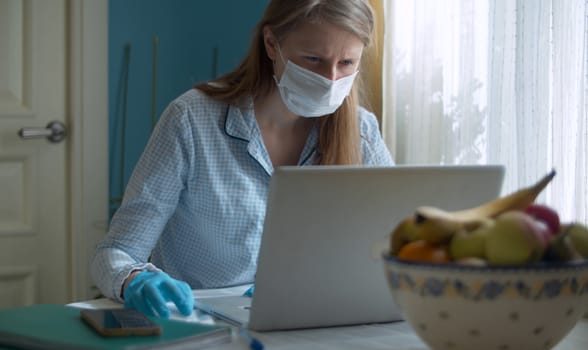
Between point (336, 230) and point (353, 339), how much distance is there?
0.46ft

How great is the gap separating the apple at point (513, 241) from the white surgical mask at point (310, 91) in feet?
2.91

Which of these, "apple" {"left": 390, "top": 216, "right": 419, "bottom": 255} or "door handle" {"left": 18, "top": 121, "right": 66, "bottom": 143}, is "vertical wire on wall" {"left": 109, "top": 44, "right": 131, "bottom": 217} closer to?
"door handle" {"left": 18, "top": 121, "right": 66, "bottom": 143}

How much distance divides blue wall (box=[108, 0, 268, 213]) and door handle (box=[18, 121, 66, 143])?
195 mm

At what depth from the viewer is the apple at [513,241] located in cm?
83

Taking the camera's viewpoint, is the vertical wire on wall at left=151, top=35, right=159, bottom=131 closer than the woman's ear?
No

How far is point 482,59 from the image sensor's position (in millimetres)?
2047

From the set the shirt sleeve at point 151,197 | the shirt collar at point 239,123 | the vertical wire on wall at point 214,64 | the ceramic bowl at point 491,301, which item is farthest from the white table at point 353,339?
the vertical wire on wall at point 214,64

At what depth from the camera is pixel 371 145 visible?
1.89 metres

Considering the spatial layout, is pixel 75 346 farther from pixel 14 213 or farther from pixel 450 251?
pixel 14 213

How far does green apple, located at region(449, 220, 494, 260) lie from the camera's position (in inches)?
33.3

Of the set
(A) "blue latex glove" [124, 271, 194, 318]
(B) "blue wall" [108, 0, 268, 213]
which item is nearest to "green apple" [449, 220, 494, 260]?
(A) "blue latex glove" [124, 271, 194, 318]

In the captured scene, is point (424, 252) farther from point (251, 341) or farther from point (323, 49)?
point (323, 49)

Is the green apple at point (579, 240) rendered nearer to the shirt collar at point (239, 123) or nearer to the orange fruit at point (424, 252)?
the orange fruit at point (424, 252)

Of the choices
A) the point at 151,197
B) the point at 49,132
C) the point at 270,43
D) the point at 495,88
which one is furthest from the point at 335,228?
the point at 49,132
